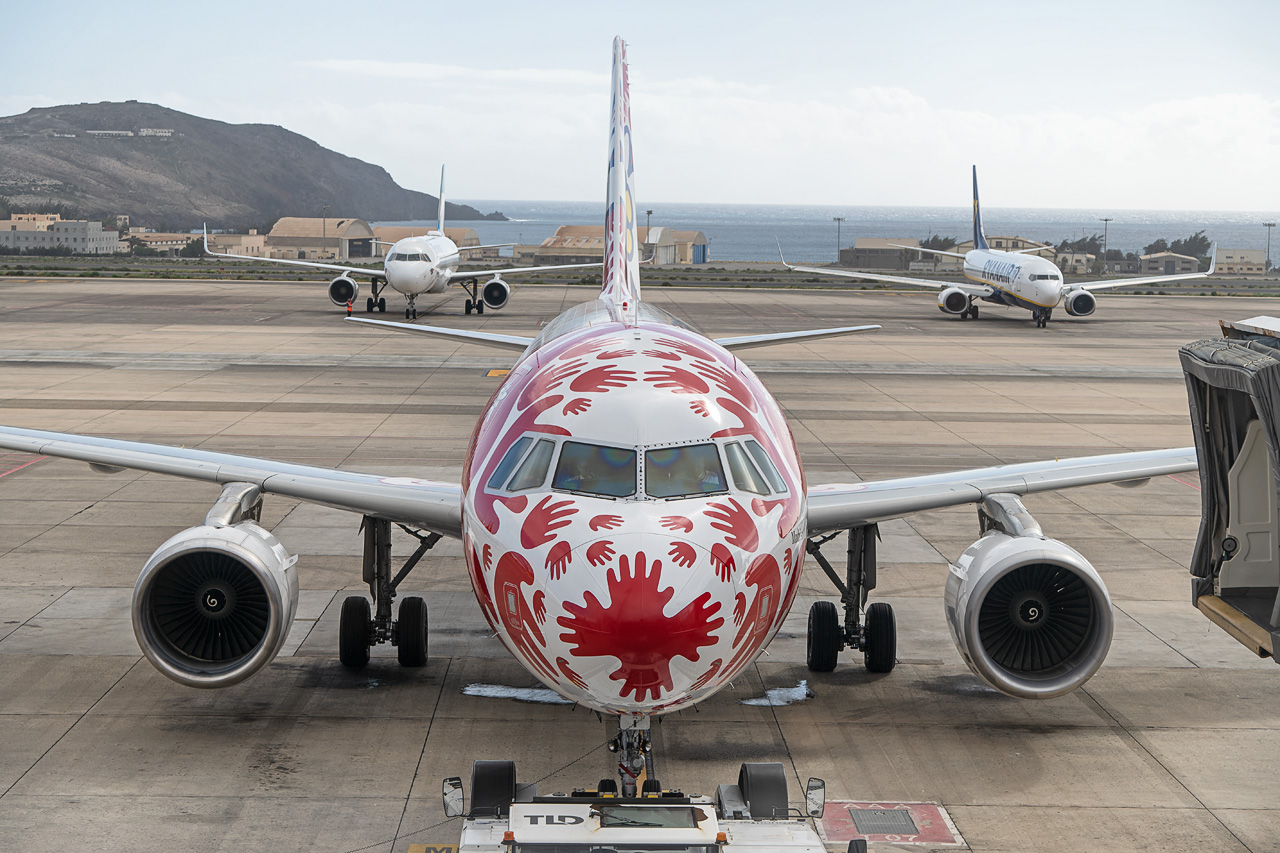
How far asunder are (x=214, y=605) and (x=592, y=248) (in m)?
135

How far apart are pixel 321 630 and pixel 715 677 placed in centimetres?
785

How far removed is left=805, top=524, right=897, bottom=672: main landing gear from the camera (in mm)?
13219

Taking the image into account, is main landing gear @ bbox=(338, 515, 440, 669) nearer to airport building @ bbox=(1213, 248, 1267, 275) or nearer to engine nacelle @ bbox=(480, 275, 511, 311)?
engine nacelle @ bbox=(480, 275, 511, 311)

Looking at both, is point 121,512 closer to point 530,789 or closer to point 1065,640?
point 530,789

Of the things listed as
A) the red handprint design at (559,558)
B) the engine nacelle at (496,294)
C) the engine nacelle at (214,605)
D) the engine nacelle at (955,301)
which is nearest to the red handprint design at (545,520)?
the red handprint design at (559,558)

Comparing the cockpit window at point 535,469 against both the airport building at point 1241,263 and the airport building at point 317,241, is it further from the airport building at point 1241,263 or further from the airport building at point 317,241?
the airport building at point 317,241

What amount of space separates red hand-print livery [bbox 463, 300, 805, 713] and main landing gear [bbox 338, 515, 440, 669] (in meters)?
3.38

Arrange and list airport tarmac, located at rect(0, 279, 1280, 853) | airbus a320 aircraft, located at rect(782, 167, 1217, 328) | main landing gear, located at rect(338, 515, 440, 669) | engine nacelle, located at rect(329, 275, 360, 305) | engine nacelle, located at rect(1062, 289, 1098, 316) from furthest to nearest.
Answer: engine nacelle, located at rect(1062, 289, 1098, 316) < engine nacelle, located at rect(329, 275, 360, 305) < airbus a320 aircraft, located at rect(782, 167, 1217, 328) < main landing gear, located at rect(338, 515, 440, 669) < airport tarmac, located at rect(0, 279, 1280, 853)

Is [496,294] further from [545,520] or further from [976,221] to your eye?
[545,520]

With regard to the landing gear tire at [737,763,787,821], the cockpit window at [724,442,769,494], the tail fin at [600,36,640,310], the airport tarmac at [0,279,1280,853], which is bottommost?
the airport tarmac at [0,279,1280,853]

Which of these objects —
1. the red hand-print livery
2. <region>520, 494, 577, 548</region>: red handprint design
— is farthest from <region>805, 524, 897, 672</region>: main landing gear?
<region>520, 494, 577, 548</region>: red handprint design

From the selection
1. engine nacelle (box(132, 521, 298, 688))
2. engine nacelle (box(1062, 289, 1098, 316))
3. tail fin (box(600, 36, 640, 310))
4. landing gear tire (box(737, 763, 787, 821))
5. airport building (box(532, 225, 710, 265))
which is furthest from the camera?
airport building (box(532, 225, 710, 265))

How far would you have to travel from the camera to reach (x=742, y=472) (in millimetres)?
8852

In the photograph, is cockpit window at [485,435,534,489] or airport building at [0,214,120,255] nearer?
cockpit window at [485,435,534,489]
